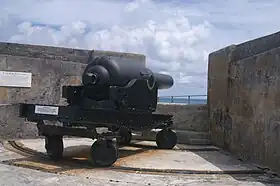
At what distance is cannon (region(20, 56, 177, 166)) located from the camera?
6.25 meters

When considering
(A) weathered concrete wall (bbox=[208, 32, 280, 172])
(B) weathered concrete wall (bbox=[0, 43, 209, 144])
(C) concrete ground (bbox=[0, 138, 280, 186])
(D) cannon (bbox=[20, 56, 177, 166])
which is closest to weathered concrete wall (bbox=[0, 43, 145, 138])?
(B) weathered concrete wall (bbox=[0, 43, 209, 144])

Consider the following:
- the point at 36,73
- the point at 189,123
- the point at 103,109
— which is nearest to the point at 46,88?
the point at 36,73

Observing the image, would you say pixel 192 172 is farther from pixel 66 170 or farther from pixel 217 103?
pixel 217 103

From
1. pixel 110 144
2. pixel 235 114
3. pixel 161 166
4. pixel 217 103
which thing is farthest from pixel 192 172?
pixel 217 103

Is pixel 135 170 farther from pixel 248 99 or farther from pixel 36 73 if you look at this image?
pixel 36 73

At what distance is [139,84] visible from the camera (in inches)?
277

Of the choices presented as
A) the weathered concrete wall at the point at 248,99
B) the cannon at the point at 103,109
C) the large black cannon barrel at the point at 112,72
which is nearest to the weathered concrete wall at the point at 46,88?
the weathered concrete wall at the point at 248,99

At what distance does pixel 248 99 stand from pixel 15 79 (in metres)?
5.27

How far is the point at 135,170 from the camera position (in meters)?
5.99

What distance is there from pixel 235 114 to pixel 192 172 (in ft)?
7.84

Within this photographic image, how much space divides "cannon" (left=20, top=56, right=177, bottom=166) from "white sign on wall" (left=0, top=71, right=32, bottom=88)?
258cm

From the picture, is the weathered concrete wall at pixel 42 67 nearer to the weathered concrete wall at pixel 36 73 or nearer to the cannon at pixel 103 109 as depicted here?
the weathered concrete wall at pixel 36 73

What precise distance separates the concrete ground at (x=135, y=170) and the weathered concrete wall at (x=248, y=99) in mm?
378

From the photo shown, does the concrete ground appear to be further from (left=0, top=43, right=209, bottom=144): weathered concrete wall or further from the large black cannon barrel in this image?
(left=0, top=43, right=209, bottom=144): weathered concrete wall
